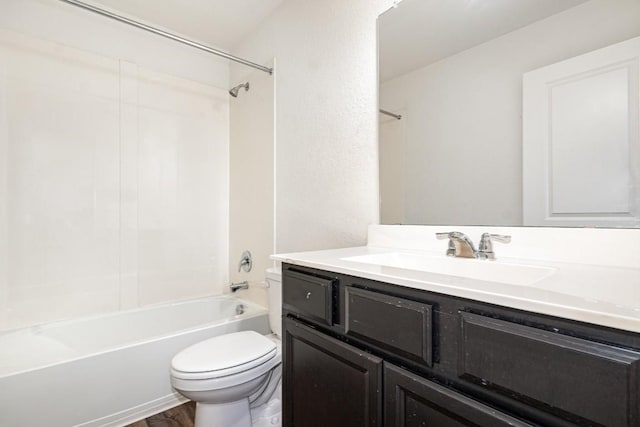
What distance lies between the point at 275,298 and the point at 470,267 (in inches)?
44.2

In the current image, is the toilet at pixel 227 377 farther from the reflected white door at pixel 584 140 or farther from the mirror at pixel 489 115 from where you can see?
the reflected white door at pixel 584 140

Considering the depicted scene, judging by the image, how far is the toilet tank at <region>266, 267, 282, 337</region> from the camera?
1.73 m

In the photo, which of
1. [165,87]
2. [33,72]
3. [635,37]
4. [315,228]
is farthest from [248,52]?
[635,37]

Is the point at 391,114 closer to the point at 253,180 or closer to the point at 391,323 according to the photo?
the point at 391,323

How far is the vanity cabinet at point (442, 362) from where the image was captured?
46 centimetres

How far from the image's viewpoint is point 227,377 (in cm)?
126

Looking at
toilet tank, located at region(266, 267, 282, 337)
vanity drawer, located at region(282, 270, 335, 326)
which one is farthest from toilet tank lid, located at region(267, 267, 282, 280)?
vanity drawer, located at region(282, 270, 335, 326)

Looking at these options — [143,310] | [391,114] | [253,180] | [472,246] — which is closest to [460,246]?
[472,246]

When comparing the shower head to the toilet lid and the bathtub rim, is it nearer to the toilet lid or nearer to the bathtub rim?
the bathtub rim

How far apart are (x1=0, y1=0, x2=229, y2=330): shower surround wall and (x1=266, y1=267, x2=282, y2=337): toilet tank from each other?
98 centimetres

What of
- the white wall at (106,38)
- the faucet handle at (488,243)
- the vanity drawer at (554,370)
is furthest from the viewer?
the white wall at (106,38)

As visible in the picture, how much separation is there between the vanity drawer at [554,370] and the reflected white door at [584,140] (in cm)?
58

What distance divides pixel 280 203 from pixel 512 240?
137 centimetres

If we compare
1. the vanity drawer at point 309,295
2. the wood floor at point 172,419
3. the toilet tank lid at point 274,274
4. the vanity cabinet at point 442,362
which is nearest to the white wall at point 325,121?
the toilet tank lid at point 274,274
